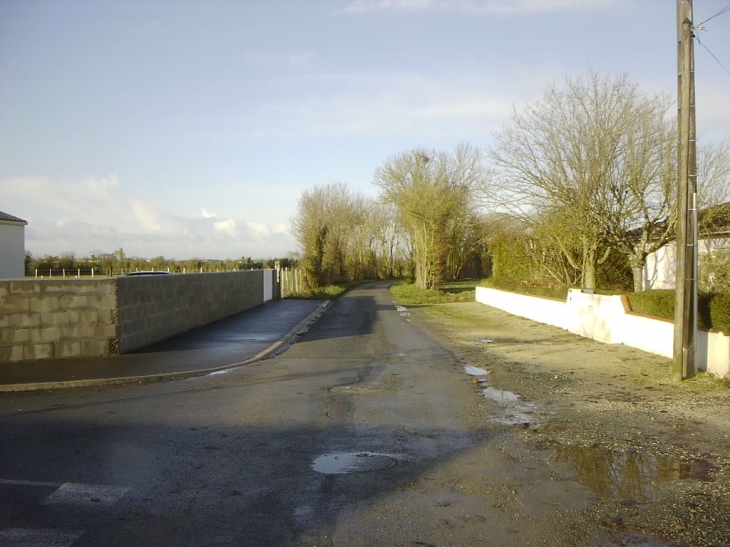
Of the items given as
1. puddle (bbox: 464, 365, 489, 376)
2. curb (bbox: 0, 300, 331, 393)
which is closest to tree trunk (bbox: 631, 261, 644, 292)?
puddle (bbox: 464, 365, 489, 376)

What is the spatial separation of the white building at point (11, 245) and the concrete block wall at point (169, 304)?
13.7 m

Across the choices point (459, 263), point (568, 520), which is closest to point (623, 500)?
point (568, 520)

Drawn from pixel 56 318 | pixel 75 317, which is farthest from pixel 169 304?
pixel 56 318

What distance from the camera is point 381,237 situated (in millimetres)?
→ 79375

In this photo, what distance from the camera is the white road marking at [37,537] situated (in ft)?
14.7

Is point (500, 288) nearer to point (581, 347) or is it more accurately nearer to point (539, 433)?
point (581, 347)

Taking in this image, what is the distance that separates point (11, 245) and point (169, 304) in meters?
21.1

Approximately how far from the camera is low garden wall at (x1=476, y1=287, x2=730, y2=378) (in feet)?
36.9

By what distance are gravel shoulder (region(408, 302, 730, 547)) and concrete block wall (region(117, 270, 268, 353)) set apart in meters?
7.04

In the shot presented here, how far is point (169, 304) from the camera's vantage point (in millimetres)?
17016

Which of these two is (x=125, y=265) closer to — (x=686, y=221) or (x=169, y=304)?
(x=169, y=304)

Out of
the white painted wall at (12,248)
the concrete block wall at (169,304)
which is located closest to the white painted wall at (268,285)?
the concrete block wall at (169,304)

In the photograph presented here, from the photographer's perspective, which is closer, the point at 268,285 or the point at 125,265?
the point at 268,285

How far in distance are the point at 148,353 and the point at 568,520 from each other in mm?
10973
